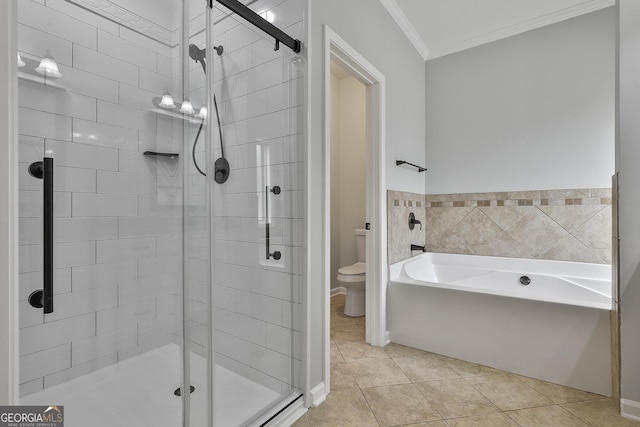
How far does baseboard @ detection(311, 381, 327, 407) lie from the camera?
70.2 inches

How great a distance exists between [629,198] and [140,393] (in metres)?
2.58

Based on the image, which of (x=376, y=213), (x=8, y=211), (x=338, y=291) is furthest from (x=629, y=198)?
(x=338, y=291)

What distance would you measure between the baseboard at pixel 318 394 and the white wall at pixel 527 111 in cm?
242

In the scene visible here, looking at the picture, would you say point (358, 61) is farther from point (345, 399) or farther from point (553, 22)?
point (345, 399)

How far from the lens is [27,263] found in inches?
39.0

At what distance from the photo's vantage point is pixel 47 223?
96 cm

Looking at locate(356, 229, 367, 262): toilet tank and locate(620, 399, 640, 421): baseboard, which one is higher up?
locate(356, 229, 367, 262): toilet tank

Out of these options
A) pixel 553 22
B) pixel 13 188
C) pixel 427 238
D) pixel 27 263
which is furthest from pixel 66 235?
pixel 553 22

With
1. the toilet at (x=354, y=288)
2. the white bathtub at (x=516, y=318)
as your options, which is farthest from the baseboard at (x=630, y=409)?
the toilet at (x=354, y=288)

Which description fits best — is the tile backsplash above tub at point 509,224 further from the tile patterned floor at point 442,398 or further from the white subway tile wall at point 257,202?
the white subway tile wall at point 257,202

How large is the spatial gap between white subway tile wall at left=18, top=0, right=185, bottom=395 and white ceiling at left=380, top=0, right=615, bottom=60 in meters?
2.23

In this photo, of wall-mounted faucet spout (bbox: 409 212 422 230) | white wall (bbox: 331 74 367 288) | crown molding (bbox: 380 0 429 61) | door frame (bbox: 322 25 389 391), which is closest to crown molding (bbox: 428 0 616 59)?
crown molding (bbox: 380 0 429 61)

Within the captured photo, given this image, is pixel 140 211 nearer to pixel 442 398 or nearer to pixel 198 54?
pixel 198 54

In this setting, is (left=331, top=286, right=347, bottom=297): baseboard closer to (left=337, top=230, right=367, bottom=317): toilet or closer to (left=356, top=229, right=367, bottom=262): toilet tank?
(left=356, top=229, right=367, bottom=262): toilet tank
